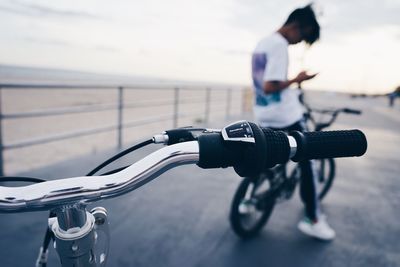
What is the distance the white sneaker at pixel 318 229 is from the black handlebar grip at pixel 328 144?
194cm

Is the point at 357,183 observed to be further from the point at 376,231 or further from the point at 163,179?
the point at 163,179

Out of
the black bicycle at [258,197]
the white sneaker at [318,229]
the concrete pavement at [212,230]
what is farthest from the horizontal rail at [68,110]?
the white sneaker at [318,229]

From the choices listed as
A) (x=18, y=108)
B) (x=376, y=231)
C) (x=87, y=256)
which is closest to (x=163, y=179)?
(x=376, y=231)

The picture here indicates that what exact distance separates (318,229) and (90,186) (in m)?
2.34

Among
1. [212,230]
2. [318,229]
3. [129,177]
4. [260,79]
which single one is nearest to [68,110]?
[212,230]

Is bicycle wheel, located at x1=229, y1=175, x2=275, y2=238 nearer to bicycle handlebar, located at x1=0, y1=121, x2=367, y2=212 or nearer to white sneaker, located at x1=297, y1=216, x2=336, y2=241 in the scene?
white sneaker, located at x1=297, y1=216, x2=336, y2=241

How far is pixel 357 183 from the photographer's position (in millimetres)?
3951

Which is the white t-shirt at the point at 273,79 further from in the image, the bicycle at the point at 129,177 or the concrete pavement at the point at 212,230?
the bicycle at the point at 129,177

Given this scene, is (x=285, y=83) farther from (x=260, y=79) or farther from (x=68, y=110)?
(x=68, y=110)

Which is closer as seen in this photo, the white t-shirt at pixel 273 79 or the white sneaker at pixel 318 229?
the white t-shirt at pixel 273 79

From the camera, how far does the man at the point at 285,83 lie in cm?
215

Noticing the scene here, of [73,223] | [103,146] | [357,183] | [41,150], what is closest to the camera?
[73,223]

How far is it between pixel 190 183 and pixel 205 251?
138 centimetres

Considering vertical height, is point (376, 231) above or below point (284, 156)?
→ below
